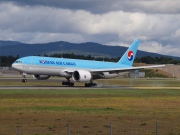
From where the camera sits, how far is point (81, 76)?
78875mm

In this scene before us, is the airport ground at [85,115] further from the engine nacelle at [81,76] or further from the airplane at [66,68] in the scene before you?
the engine nacelle at [81,76]

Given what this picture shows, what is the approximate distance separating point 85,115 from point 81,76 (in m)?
38.2

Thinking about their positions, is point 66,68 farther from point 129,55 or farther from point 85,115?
point 85,115

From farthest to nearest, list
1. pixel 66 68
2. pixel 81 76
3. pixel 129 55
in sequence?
1. pixel 129 55
2. pixel 66 68
3. pixel 81 76

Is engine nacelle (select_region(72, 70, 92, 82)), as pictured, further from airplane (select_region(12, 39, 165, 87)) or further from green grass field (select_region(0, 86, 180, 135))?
green grass field (select_region(0, 86, 180, 135))

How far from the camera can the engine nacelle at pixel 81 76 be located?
7900 cm

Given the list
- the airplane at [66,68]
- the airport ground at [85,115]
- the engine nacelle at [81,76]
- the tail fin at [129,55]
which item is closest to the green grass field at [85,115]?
the airport ground at [85,115]

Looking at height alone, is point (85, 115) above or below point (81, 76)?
below

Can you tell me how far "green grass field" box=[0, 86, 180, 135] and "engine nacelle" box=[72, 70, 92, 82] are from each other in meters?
19.3

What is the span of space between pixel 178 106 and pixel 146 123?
14.1 metres

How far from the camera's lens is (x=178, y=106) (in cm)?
4988

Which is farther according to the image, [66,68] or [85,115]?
[66,68]

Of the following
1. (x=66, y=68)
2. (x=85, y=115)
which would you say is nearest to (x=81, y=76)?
(x=66, y=68)

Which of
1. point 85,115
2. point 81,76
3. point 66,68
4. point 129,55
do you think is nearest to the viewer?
point 85,115
